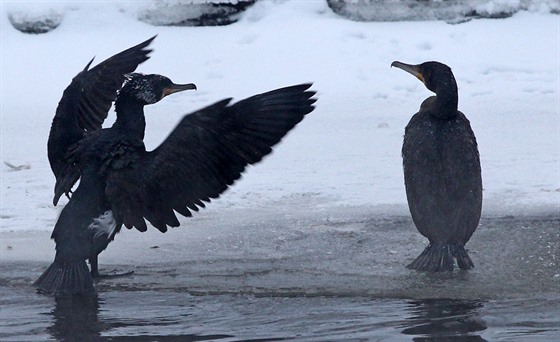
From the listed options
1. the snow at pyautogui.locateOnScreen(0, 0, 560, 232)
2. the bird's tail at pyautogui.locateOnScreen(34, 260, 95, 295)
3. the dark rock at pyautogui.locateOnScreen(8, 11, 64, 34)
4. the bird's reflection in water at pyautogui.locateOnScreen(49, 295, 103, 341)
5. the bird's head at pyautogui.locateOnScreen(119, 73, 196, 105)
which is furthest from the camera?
the dark rock at pyautogui.locateOnScreen(8, 11, 64, 34)

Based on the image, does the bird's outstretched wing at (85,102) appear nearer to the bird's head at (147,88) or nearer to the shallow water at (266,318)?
the bird's head at (147,88)

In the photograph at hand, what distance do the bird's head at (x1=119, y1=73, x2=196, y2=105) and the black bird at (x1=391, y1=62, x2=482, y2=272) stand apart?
1.46 metres

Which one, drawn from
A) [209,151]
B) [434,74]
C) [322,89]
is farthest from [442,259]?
[322,89]

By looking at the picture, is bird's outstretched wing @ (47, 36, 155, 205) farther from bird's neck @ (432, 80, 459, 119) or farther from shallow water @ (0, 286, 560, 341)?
bird's neck @ (432, 80, 459, 119)

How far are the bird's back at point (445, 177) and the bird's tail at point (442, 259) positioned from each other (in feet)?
0.16

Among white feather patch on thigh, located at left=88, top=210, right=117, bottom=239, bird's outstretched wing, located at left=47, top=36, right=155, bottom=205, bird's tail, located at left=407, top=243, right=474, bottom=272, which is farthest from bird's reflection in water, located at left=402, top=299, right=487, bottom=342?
bird's outstretched wing, located at left=47, top=36, right=155, bottom=205

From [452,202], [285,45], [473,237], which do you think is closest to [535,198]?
[473,237]

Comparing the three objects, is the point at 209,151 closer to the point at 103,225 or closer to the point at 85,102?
the point at 103,225

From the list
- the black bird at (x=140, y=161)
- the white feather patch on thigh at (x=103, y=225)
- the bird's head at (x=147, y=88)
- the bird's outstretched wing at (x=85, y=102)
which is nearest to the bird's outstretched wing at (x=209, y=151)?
the black bird at (x=140, y=161)

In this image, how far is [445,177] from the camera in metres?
7.12

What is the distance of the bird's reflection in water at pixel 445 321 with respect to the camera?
5864 millimetres

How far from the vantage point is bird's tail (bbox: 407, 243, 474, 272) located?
279 inches

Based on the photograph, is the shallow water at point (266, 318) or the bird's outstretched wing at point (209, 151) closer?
the shallow water at point (266, 318)

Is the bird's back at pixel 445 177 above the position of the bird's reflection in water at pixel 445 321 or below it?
above
